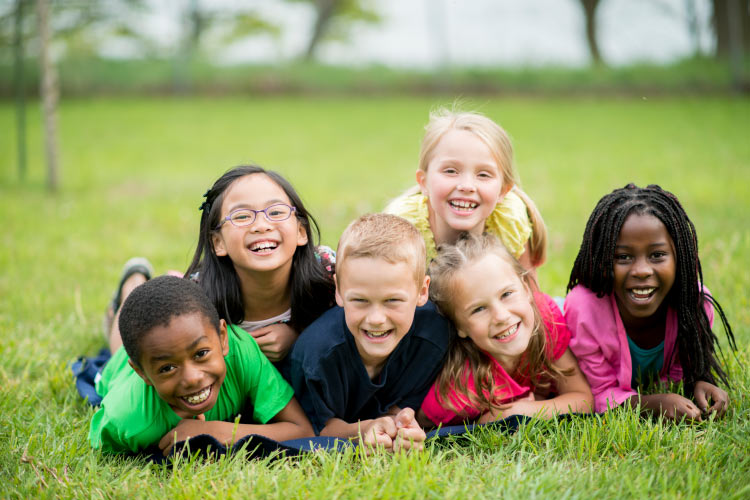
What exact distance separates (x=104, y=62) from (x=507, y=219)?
17.1 metres

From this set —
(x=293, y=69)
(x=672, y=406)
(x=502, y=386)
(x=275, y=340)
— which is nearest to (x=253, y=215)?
(x=275, y=340)

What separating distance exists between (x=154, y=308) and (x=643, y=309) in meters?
2.03

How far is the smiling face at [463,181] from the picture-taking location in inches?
134

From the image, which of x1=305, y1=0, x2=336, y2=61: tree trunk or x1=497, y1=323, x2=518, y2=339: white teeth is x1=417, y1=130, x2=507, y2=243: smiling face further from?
x1=305, y1=0, x2=336, y2=61: tree trunk

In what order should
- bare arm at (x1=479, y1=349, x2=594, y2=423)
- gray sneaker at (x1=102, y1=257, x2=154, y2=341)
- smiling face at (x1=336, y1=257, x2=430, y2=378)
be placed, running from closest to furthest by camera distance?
smiling face at (x1=336, y1=257, x2=430, y2=378) → bare arm at (x1=479, y1=349, x2=594, y2=423) → gray sneaker at (x1=102, y1=257, x2=154, y2=341)

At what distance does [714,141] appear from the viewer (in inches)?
435

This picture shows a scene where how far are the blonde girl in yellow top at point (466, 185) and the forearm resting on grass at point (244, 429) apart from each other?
1.15m

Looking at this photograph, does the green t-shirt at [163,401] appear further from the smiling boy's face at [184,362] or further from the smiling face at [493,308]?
the smiling face at [493,308]

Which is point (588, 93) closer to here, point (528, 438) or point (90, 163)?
point (90, 163)

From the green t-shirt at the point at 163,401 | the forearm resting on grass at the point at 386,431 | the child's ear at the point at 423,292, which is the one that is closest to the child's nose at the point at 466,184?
the child's ear at the point at 423,292

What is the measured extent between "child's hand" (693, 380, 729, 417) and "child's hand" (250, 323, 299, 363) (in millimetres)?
1809

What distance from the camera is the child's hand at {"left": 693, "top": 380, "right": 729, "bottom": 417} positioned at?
2.83 meters

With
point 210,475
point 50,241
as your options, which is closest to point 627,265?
point 210,475

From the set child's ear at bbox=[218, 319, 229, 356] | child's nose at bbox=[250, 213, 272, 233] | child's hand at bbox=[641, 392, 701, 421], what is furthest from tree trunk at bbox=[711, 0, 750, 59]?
child's ear at bbox=[218, 319, 229, 356]
